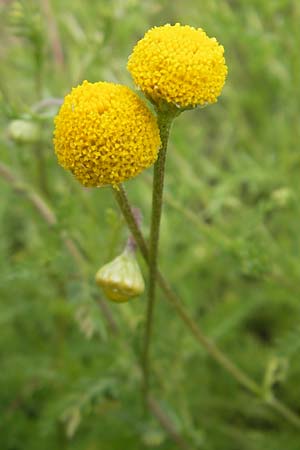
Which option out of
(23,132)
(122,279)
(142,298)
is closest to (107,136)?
(122,279)

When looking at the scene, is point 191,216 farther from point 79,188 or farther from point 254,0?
point 254,0

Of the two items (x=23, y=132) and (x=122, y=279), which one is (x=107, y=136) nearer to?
(x=122, y=279)

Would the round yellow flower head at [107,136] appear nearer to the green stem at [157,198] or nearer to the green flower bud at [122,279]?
the green stem at [157,198]

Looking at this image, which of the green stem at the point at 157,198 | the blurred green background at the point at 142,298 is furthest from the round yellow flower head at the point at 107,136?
the blurred green background at the point at 142,298

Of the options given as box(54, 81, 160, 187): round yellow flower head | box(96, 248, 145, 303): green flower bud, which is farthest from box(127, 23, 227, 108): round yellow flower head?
box(96, 248, 145, 303): green flower bud

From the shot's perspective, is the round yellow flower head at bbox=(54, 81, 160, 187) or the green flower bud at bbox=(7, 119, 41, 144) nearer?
the round yellow flower head at bbox=(54, 81, 160, 187)

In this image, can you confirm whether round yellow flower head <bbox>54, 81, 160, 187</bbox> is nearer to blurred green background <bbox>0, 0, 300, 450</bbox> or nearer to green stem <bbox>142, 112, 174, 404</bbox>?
green stem <bbox>142, 112, 174, 404</bbox>

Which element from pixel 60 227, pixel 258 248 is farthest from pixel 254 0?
pixel 60 227
